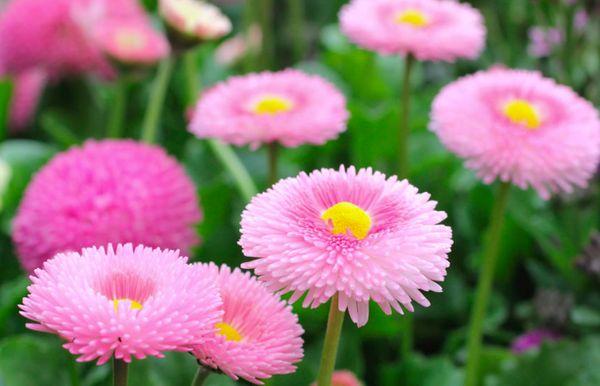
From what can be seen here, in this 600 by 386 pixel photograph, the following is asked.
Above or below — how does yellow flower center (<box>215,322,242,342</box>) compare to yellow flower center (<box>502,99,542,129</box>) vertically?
below

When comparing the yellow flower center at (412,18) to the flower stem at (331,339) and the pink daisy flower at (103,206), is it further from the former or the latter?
the flower stem at (331,339)

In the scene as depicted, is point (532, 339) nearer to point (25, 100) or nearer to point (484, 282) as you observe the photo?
point (484, 282)

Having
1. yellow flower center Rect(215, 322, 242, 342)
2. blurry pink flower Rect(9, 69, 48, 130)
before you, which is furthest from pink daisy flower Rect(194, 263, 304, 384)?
blurry pink flower Rect(9, 69, 48, 130)

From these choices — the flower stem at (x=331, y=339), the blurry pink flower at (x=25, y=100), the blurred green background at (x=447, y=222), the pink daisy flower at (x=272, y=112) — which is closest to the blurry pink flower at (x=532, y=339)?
the blurred green background at (x=447, y=222)

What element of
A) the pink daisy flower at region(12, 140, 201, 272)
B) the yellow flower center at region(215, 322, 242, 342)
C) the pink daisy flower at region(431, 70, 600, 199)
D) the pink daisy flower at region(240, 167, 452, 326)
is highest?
the pink daisy flower at region(431, 70, 600, 199)

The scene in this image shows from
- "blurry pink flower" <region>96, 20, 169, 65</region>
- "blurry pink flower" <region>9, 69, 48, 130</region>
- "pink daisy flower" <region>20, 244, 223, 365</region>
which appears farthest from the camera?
"blurry pink flower" <region>9, 69, 48, 130</region>

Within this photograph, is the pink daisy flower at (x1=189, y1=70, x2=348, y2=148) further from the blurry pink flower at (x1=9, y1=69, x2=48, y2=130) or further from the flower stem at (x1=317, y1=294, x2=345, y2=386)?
the blurry pink flower at (x1=9, y1=69, x2=48, y2=130)
